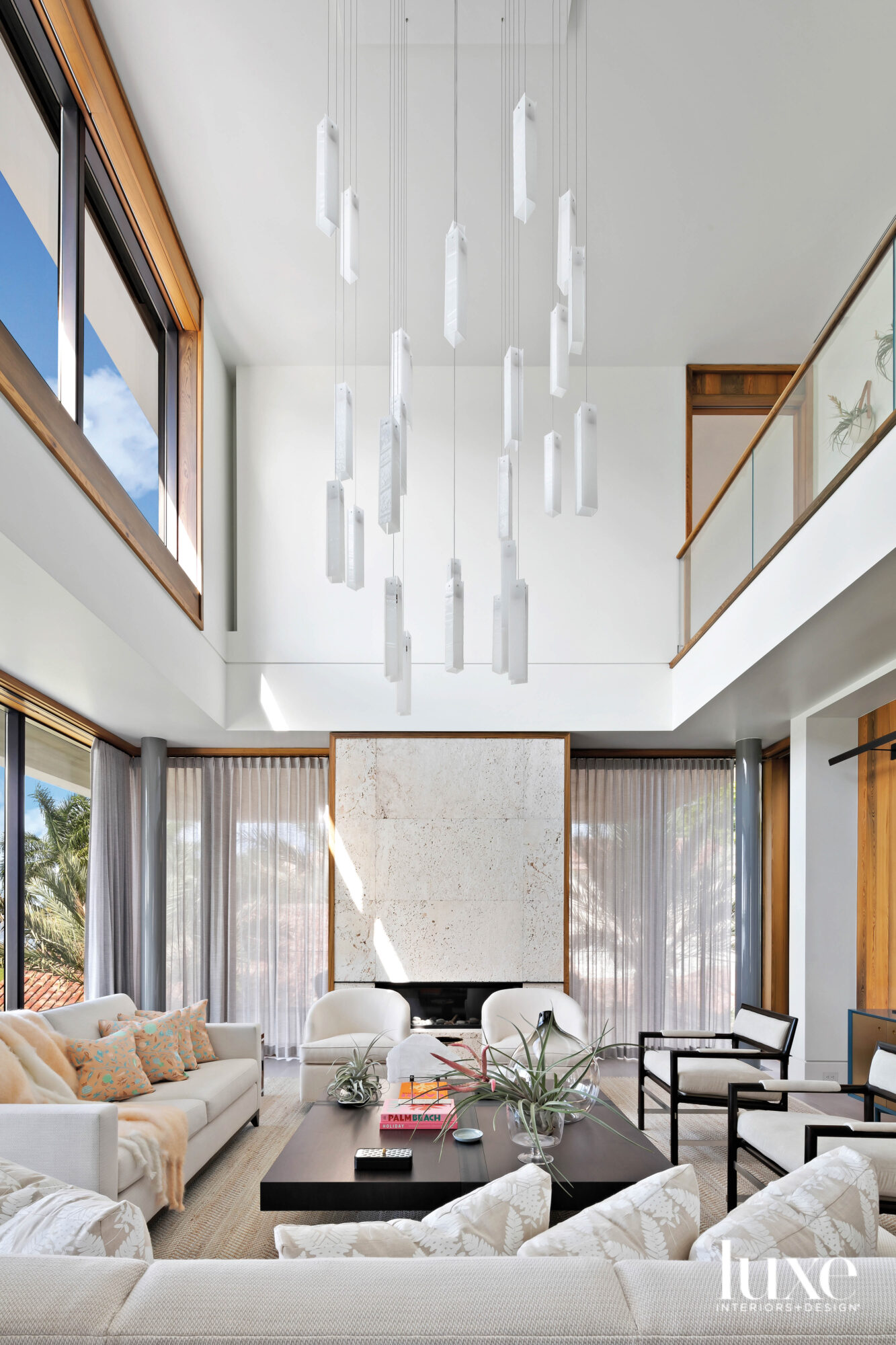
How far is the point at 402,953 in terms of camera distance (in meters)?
7.25

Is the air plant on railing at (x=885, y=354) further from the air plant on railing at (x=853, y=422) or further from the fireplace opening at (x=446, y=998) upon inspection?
the fireplace opening at (x=446, y=998)

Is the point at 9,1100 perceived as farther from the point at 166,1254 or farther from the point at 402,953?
the point at 402,953

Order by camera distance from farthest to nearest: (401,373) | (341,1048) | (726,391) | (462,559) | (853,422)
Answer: (726,391)
(462,559)
(341,1048)
(853,422)
(401,373)

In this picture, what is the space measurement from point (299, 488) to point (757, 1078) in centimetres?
505

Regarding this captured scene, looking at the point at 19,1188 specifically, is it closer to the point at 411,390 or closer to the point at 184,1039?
the point at 411,390

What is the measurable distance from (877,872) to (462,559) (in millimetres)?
3606

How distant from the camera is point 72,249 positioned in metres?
4.41

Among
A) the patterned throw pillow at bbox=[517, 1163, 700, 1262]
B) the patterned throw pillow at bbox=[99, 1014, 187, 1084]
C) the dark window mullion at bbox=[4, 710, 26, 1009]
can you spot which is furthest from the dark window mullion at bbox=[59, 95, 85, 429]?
the patterned throw pillow at bbox=[517, 1163, 700, 1262]

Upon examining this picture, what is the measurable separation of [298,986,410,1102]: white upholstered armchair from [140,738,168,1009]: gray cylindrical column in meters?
1.85

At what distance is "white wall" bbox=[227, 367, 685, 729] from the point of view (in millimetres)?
7461

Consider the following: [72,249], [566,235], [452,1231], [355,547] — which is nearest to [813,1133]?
[452,1231]

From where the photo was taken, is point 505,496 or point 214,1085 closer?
point 505,496

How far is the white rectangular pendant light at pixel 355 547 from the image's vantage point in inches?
167

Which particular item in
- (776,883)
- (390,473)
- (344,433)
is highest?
(344,433)
